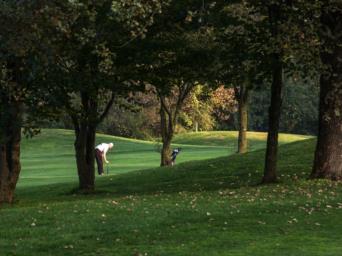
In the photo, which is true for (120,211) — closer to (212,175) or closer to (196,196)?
(196,196)

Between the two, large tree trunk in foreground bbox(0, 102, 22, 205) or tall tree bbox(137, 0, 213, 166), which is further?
tall tree bbox(137, 0, 213, 166)

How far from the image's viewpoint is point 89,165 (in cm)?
2002

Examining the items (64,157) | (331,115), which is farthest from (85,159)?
(64,157)

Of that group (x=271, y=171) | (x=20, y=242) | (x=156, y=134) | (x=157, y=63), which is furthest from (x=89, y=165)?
(x=156, y=134)

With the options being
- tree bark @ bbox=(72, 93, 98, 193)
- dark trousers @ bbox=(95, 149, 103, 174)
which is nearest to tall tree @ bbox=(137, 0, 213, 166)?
tree bark @ bbox=(72, 93, 98, 193)

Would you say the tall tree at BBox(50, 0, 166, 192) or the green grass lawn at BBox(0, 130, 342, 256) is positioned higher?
the tall tree at BBox(50, 0, 166, 192)

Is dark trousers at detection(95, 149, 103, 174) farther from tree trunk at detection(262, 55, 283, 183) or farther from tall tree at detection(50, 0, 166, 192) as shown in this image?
tree trunk at detection(262, 55, 283, 183)

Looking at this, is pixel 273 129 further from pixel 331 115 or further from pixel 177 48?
pixel 177 48

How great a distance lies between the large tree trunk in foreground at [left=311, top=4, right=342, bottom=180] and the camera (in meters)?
15.9

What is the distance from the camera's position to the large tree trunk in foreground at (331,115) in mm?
15898

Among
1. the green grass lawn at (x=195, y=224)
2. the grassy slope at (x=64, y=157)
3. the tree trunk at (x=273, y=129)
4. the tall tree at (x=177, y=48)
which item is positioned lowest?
the grassy slope at (x=64, y=157)

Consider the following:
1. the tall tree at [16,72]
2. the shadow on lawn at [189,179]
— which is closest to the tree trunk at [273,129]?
the shadow on lawn at [189,179]

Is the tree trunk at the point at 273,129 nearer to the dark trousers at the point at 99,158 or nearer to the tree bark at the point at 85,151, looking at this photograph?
the tree bark at the point at 85,151

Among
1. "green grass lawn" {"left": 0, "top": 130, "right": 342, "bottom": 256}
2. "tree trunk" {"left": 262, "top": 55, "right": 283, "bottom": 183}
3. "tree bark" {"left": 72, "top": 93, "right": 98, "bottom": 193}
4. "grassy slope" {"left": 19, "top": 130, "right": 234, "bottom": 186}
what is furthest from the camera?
"grassy slope" {"left": 19, "top": 130, "right": 234, "bottom": 186}
